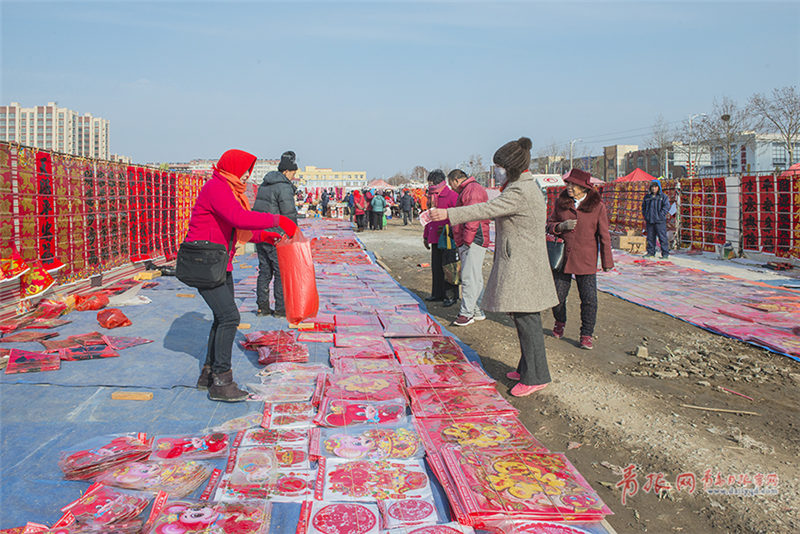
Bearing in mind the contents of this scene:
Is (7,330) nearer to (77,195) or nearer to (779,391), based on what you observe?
(77,195)

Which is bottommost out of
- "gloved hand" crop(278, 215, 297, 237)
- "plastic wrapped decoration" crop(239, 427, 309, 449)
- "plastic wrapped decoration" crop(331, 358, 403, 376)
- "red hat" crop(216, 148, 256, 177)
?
"plastic wrapped decoration" crop(239, 427, 309, 449)

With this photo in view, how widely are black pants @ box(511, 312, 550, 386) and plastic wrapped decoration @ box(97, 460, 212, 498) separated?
2.24 metres

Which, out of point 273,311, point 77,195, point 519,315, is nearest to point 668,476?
point 519,315

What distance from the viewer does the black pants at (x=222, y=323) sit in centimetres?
339

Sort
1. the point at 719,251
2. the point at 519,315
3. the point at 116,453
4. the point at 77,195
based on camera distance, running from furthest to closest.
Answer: the point at 719,251
the point at 77,195
the point at 519,315
the point at 116,453

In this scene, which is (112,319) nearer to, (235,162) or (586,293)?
(235,162)

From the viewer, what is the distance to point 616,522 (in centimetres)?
240

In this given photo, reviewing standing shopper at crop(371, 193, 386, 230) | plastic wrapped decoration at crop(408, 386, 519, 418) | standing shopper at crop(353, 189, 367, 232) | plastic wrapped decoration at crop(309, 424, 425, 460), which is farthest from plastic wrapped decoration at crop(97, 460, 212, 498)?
standing shopper at crop(353, 189, 367, 232)

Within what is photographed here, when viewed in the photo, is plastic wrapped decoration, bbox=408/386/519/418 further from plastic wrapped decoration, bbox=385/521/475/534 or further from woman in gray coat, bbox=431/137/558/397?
plastic wrapped decoration, bbox=385/521/475/534

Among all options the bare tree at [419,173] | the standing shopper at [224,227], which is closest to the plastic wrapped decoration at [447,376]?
the standing shopper at [224,227]

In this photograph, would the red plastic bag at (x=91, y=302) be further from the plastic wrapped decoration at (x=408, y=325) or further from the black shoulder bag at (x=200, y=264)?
the black shoulder bag at (x=200, y=264)

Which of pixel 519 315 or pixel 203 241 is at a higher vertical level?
pixel 203 241

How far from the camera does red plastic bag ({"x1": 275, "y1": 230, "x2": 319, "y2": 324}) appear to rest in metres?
3.75

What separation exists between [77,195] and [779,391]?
8421mm
